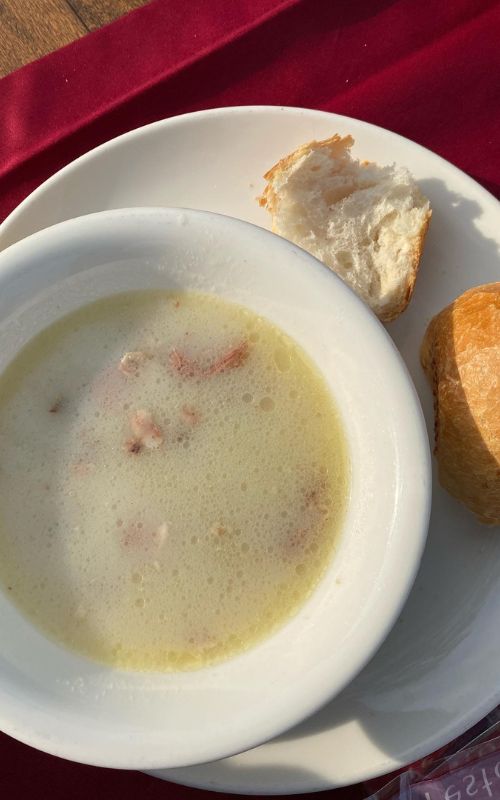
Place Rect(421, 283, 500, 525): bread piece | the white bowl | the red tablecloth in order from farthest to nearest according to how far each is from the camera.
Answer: the red tablecloth, Rect(421, 283, 500, 525): bread piece, the white bowl

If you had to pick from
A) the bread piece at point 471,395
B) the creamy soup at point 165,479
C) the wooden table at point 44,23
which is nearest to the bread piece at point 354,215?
the bread piece at point 471,395

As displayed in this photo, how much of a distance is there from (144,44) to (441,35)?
595 mm

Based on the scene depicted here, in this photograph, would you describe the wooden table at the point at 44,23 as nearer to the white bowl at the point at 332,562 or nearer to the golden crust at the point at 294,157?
the golden crust at the point at 294,157

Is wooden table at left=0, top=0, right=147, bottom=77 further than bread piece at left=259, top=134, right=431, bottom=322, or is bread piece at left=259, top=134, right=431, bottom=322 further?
wooden table at left=0, top=0, right=147, bottom=77

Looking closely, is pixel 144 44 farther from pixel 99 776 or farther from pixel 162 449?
pixel 99 776

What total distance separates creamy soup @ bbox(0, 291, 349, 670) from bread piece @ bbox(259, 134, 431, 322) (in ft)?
0.70

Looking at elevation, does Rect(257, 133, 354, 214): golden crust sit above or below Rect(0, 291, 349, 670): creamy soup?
above

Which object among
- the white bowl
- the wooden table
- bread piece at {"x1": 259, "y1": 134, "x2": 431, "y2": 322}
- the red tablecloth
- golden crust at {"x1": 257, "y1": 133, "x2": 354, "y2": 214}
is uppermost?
the wooden table

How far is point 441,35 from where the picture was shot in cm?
138

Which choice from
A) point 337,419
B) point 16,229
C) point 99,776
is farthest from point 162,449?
point 99,776

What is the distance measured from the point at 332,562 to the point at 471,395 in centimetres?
34

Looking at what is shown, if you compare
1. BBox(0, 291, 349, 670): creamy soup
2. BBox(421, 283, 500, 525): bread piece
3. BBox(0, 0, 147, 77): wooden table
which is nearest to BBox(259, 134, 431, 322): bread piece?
BBox(421, 283, 500, 525): bread piece

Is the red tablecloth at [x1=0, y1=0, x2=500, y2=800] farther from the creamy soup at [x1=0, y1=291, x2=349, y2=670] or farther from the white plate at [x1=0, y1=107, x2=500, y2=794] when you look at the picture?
the creamy soup at [x1=0, y1=291, x2=349, y2=670]

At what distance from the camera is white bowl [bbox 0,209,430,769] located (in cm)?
93
